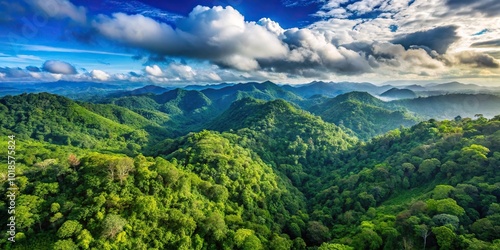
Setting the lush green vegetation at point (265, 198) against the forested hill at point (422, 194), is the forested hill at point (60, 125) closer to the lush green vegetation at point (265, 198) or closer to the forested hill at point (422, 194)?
Result: the lush green vegetation at point (265, 198)

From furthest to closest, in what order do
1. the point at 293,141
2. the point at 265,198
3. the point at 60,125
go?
the point at 60,125
the point at 293,141
the point at 265,198

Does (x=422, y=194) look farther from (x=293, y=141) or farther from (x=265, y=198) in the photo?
(x=293, y=141)

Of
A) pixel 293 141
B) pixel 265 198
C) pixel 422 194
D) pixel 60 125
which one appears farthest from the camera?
pixel 60 125

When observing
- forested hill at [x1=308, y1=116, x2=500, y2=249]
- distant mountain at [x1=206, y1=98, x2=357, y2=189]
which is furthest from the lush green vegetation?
distant mountain at [x1=206, y1=98, x2=357, y2=189]

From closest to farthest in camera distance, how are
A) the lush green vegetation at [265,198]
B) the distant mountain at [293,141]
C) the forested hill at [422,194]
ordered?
the lush green vegetation at [265,198] < the forested hill at [422,194] < the distant mountain at [293,141]

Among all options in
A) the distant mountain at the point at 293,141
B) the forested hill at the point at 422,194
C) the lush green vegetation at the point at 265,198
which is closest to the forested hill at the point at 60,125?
the lush green vegetation at the point at 265,198

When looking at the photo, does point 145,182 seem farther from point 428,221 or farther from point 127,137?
point 127,137

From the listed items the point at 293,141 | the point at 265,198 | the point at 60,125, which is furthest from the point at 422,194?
the point at 60,125

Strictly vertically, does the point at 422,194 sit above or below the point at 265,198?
above

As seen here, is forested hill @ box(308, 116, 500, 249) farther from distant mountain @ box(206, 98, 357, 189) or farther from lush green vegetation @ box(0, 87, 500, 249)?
distant mountain @ box(206, 98, 357, 189)

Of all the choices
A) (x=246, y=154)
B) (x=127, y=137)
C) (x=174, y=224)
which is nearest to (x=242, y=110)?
(x=127, y=137)

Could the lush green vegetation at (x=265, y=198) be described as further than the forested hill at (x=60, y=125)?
No

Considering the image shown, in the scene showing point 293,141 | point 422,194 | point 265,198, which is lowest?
point 265,198
